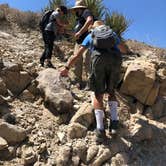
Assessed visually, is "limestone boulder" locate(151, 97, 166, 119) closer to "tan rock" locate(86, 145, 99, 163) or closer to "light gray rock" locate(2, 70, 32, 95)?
"tan rock" locate(86, 145, 99, 163)

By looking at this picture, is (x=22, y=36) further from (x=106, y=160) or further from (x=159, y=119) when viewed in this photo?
(x=106, y=160)

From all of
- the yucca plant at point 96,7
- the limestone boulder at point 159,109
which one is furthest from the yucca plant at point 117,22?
the limestone boulder at point 159,109

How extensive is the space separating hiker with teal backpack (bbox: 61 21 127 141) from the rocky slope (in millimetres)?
379

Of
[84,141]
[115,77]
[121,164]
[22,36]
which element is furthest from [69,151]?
[22,36]

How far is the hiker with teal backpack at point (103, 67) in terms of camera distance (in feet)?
23.2

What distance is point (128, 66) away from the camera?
866 cm

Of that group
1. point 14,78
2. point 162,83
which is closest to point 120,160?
point 162,83

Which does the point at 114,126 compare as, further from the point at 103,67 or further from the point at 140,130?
the point at 103,67

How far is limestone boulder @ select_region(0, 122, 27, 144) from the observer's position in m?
7.05

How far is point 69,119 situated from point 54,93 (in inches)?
20.8

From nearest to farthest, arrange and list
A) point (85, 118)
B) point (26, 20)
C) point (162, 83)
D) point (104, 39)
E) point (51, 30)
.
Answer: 1. point (104, 39)
2. point (85, 118)
3. point (162, 83)
4. point (51, 30)
5. point (26, 20)

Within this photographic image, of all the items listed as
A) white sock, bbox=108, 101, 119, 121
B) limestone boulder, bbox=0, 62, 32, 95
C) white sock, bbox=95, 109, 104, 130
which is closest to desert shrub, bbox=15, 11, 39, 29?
limestone boulder, bbox=0, 62, 32, 95

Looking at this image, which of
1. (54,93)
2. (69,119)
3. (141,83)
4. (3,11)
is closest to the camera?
(69,119)

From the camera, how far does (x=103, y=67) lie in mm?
7129
